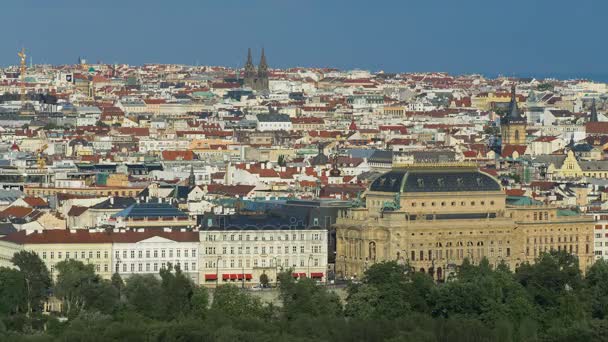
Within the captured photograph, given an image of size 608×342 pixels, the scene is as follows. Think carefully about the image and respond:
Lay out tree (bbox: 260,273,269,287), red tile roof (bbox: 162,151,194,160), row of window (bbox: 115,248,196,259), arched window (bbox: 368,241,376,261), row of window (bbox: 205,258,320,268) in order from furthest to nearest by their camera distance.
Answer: red tile roof (bbox: 162,151,194,160), arched window (bbox: 368,241,376,261), row of window (bbox: 205,258,320,268), tree (bbox: 260,273,269,287), row of window (bbox: 115,248,196,259)

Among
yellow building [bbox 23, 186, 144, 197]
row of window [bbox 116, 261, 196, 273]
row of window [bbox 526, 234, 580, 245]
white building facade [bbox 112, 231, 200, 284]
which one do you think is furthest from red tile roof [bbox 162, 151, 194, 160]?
row of window [bbox 116, 261, 196, 273]

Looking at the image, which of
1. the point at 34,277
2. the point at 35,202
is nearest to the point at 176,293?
the point at 34,277

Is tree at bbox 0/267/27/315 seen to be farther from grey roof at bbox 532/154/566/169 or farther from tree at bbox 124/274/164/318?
grey roof at bbox 532/154/566/169

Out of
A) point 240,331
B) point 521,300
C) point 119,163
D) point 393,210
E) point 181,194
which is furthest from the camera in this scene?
point 119,163

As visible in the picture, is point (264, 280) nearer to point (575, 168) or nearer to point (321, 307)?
point (321, 307)

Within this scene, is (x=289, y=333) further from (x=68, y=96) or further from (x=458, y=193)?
(x=68, y=96)

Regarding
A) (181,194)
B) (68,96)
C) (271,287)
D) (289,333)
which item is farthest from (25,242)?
(68,96)
